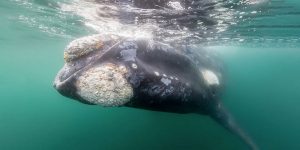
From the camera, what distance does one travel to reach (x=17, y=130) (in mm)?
30266

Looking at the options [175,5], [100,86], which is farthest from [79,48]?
[175,5]

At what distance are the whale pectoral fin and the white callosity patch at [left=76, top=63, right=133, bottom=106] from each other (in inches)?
174

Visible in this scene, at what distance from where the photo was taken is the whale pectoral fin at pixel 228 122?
362 inches

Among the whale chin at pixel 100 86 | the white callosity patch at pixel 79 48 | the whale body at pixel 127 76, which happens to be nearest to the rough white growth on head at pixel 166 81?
the whale body at pixel 127 76

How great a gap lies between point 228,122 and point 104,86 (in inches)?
224

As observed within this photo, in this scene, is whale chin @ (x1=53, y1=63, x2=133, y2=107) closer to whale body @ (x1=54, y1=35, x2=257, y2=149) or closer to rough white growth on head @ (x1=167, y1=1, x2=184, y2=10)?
whale body @ (x1=54, y1=35, x2=257, y2=149)

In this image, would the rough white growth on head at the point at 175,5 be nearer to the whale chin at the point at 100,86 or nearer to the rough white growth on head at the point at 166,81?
the rough white growth on head at the point at 166,81

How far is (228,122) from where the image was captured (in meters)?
9.52

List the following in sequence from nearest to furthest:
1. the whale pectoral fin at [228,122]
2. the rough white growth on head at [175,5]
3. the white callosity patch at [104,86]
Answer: the white callosity patch at [104,86] < the whale pectoral fin at [228,122] < the rough white growth on head at [175,5]

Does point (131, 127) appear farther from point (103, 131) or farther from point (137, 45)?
point (137, 45)

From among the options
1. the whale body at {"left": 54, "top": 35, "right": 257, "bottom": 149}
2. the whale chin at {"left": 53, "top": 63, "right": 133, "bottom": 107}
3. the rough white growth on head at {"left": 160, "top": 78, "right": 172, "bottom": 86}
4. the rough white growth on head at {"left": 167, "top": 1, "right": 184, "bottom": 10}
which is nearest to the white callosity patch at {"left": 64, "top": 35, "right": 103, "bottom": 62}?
the whale body at {"left": 54, "top": 35, "right": 257, "bottom": 149}

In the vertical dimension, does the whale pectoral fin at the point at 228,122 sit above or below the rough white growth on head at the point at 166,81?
below

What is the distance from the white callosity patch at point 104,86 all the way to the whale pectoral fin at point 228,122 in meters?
4.43

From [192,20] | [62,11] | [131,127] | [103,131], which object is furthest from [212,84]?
[103,131]
